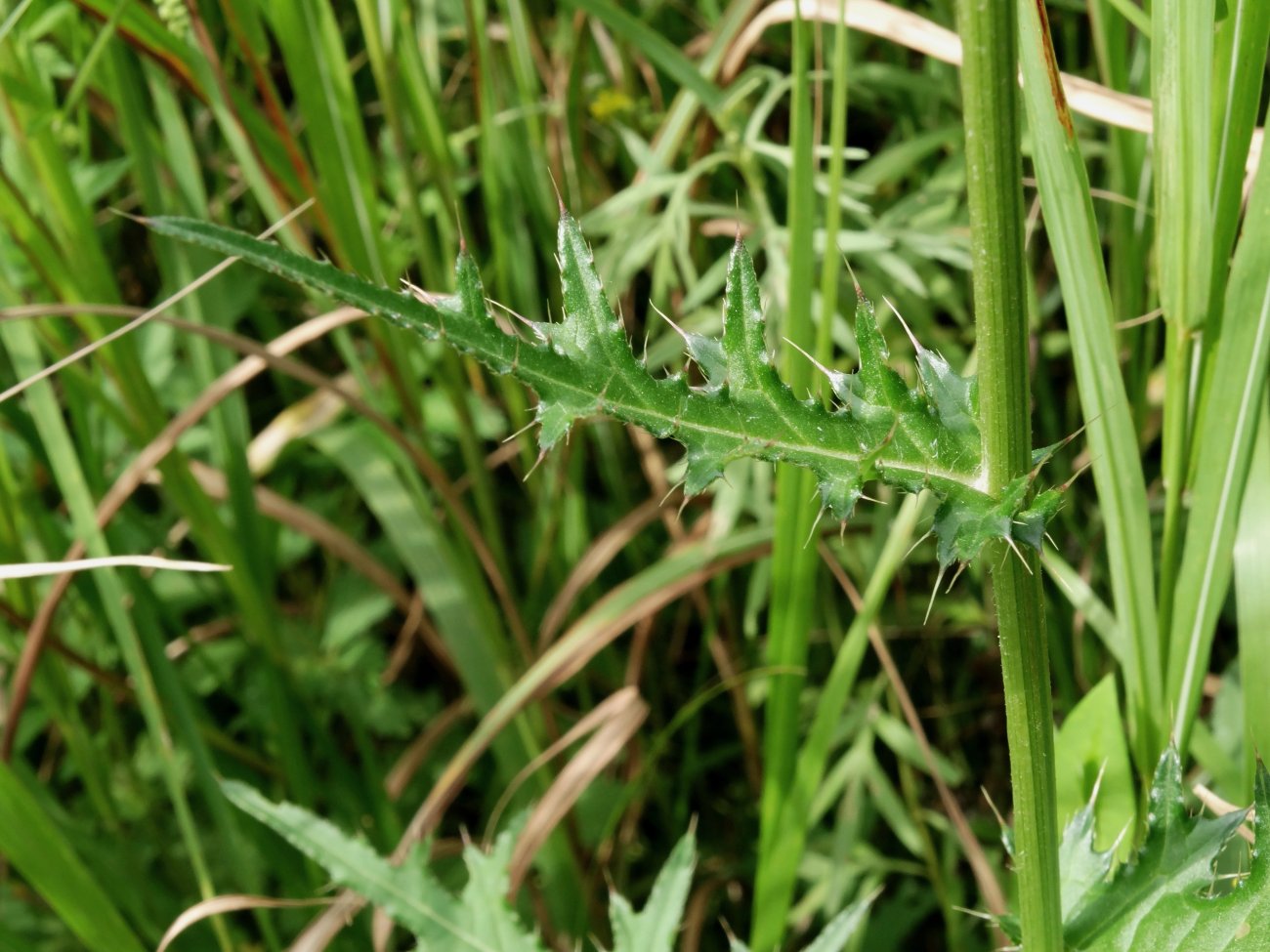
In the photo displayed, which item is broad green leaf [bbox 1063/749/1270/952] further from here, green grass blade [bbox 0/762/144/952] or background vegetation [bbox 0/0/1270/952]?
green grass blade [bbox 0/762/144/952]

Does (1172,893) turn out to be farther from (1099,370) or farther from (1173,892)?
(1099,370)

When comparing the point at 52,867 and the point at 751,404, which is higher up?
Result: the point at 751,404

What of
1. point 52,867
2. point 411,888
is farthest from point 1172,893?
point 52,867

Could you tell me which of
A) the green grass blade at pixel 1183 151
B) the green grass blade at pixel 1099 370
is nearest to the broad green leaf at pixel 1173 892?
the green grass blade at pixel 1099 370

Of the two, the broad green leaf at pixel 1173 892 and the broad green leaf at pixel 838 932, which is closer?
the broad green leaf at pixel 1173 892

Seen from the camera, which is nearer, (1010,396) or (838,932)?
(1010,396)

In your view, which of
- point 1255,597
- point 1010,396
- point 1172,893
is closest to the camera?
point 1010,396

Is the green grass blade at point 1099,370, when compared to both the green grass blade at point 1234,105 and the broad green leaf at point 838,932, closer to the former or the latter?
the green grass blade at point 1234,105
